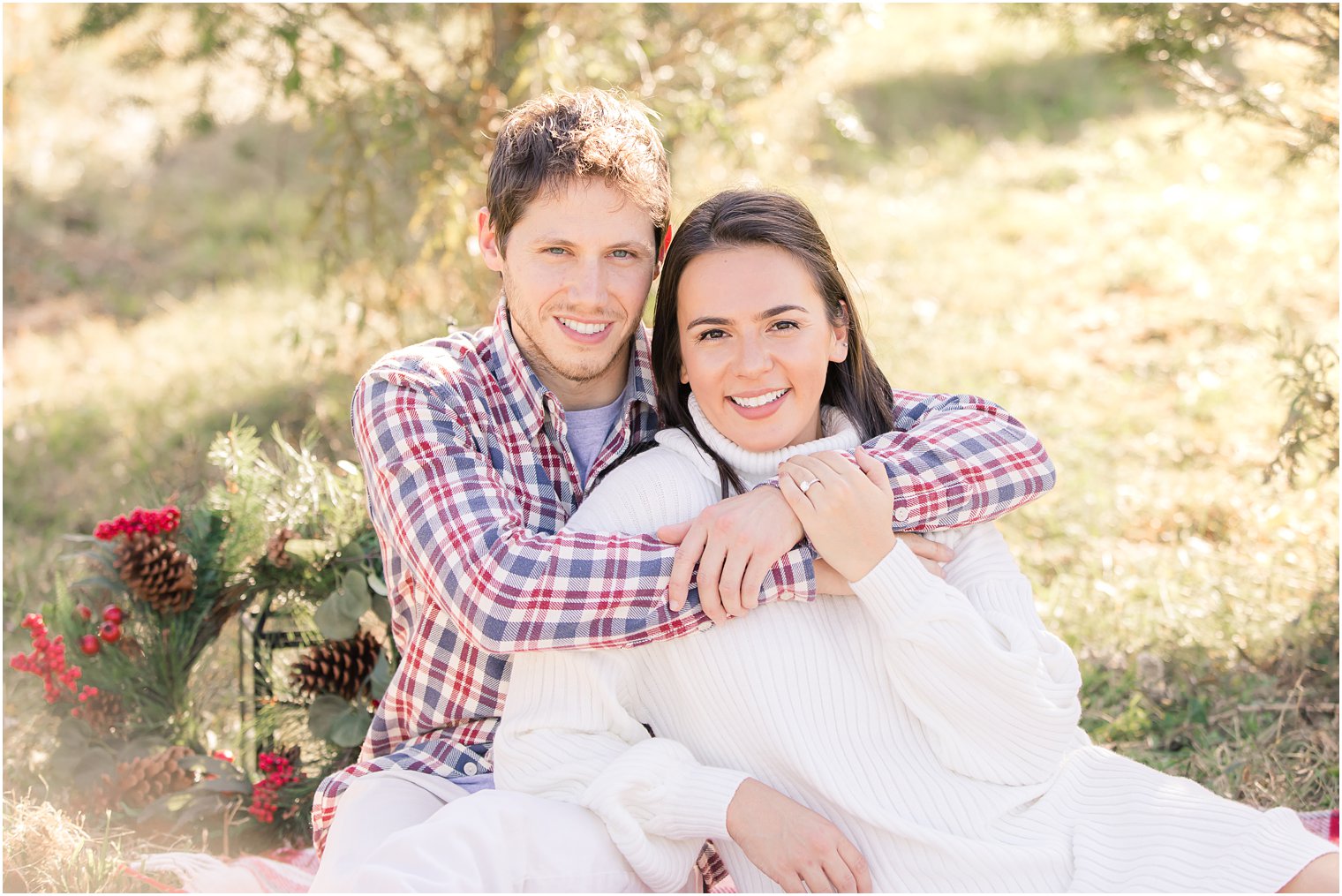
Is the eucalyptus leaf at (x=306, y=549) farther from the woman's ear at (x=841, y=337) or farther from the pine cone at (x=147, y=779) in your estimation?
the woman's ear at (x=841, y=337)

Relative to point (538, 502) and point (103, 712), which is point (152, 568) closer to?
point (103, 712)

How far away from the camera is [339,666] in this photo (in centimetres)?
310

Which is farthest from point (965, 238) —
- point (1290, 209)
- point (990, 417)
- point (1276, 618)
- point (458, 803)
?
point (458, 803)

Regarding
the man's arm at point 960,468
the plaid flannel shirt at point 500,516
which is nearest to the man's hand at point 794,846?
the plaid flannel shirt at point 500,516

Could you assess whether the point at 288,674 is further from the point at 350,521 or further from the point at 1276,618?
the point at 1276,618

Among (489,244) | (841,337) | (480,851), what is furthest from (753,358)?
(480,851)

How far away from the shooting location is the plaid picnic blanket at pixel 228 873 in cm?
274

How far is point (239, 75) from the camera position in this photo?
16.6 feet

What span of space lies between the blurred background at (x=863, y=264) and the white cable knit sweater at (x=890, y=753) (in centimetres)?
102

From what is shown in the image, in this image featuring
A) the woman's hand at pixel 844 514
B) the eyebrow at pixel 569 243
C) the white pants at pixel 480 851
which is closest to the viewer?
the white pants at pixel 480 851

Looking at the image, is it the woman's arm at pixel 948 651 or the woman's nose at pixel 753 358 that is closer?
the woman's arm at pixel 948 651

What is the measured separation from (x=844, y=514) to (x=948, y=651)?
30cm

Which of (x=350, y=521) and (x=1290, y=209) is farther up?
(x=1290, y=209)

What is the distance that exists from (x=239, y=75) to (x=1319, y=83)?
4.13 metres
